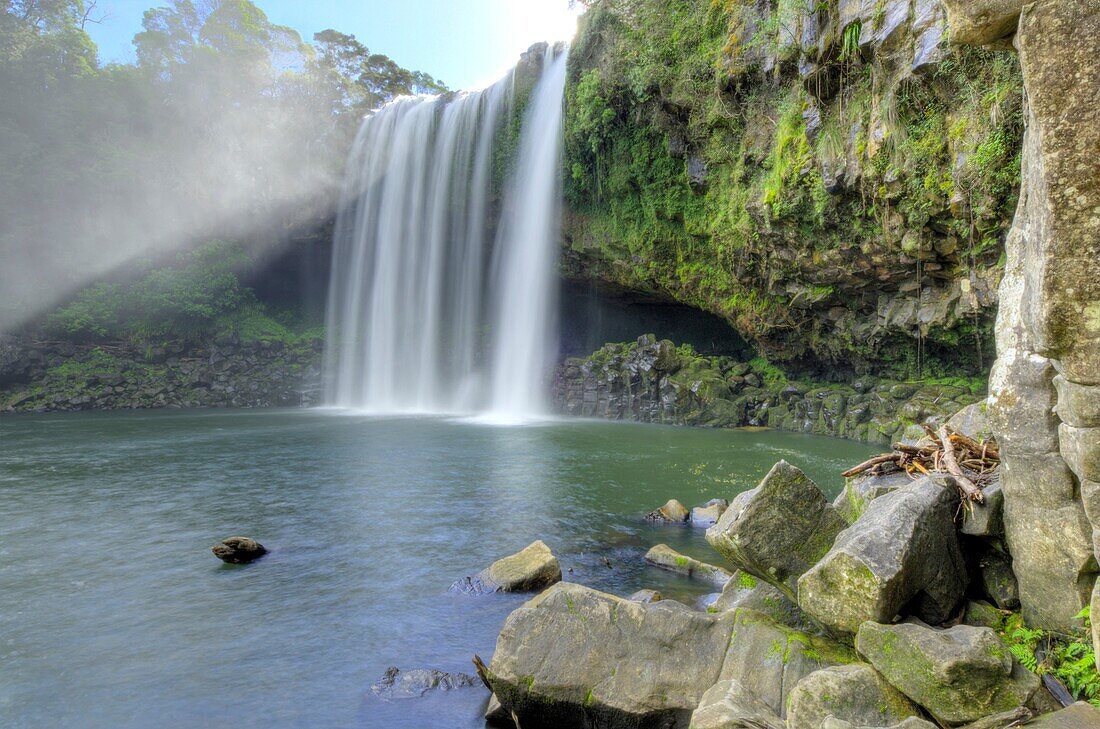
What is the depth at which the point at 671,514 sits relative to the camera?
10.1 meters

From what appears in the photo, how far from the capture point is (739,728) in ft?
11.4

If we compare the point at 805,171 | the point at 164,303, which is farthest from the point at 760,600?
the point at 164,303

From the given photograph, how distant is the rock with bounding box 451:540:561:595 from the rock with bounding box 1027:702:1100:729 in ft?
15.7

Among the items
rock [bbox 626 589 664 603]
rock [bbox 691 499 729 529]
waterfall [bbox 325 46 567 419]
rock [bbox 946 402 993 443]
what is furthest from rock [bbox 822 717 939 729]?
waterfall [bbox 325 46 567 419]

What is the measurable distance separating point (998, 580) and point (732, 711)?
2274mm

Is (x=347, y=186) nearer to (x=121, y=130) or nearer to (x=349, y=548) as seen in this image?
(x=121, y=130)

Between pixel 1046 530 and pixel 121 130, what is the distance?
140ft

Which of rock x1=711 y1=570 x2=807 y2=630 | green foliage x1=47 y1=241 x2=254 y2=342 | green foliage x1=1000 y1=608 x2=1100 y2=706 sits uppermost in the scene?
green foliage x1=47 y1=241 x2=254 y2=342

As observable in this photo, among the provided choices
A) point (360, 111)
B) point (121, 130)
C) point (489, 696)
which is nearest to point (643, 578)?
point (489, 696)

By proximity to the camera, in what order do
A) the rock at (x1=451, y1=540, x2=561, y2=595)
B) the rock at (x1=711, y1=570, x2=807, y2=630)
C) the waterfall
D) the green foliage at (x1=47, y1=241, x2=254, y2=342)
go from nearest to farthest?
the rock at (x1=711, y1=570, x2=807, y2=630), the rock at (x1=451, y1=540, x2=561, y2=595), the waterfall, the green foliage at (x1=47, y1=241, x2=254, y2=342)

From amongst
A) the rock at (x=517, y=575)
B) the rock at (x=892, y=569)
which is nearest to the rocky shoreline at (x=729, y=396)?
the rock at (x=517, y=575)

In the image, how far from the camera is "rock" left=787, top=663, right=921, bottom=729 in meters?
3.50

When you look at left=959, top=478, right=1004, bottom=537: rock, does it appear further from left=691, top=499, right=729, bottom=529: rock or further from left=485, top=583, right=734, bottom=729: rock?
left=691, top=499, right=729, bottom=529: rock

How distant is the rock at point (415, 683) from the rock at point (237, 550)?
3.76m
